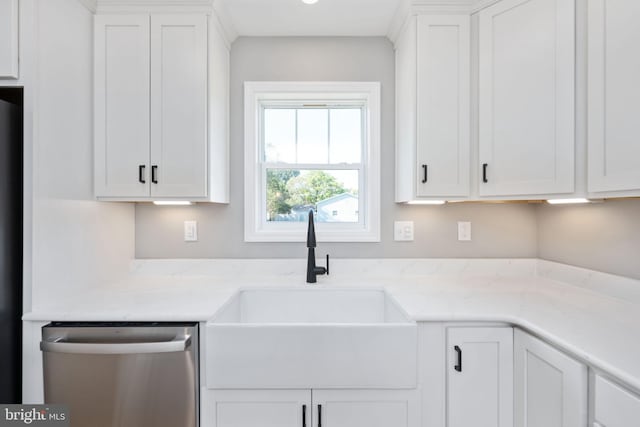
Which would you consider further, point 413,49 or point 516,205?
point 516,205

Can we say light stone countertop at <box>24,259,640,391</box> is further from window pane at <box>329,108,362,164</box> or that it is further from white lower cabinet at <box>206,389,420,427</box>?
window pane at <box>329,108,362,164</box>

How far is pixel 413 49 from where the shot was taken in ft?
5.66

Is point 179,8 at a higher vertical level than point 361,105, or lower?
higher

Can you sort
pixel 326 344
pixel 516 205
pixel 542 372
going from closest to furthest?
pixel 542 372 < pixel 326 344 < pixel 516 205

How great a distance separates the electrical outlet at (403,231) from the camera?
205 cm

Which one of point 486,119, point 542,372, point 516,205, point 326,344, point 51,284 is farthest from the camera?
point 516,205

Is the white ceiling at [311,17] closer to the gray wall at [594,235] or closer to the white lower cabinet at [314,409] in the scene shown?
the gray wall at [594,235]

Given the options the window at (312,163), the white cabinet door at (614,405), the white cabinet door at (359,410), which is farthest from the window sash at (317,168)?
the white cabinet door at (614,405)

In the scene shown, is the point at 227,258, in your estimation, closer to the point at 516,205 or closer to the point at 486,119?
the point at 486,119

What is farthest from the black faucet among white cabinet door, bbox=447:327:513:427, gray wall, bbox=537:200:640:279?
gray wall, bbox=537:200:640:279

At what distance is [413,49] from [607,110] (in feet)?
3.00

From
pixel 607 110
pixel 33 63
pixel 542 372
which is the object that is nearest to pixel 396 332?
pixel 542 372

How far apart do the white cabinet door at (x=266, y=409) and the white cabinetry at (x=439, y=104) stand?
3.74 feet

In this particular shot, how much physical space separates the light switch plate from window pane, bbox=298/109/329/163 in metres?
0.80
